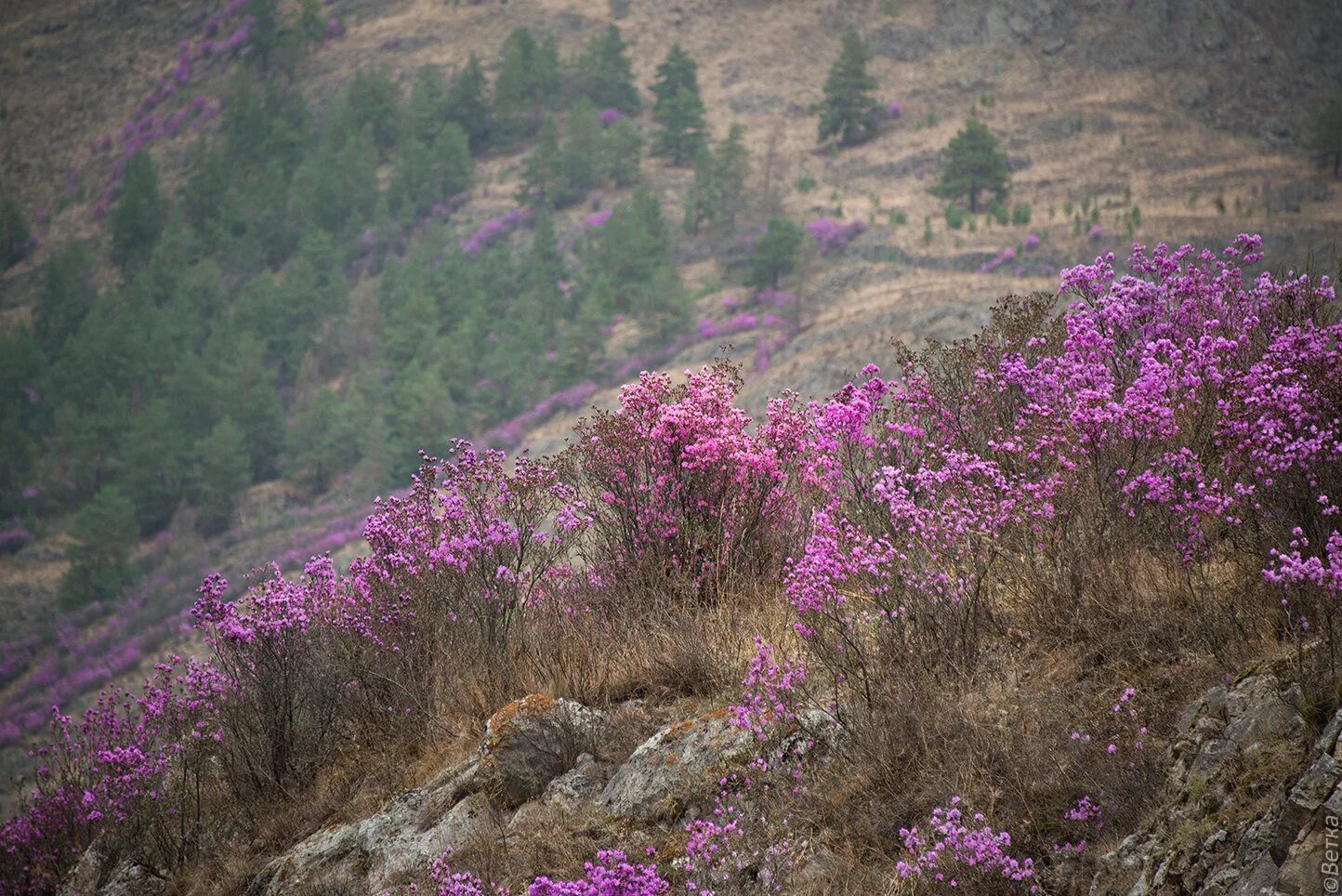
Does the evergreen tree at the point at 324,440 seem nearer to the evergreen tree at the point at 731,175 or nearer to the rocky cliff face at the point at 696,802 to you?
the evergreen tree at the point at 731,175

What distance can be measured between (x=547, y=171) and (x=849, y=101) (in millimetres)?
19159

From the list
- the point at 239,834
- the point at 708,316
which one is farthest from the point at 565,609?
the point at 708,316

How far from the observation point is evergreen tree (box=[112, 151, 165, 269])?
74.3 metres

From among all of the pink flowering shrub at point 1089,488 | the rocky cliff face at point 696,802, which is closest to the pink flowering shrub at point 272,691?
the rocky cliff face at point 696,802

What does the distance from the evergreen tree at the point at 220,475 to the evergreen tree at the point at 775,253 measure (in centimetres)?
2742

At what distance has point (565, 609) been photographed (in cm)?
799

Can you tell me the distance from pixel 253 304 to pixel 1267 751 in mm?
66939

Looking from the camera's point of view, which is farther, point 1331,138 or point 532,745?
point 1331,138

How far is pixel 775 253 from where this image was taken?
169 ft

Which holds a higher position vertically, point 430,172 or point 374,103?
point 374,103

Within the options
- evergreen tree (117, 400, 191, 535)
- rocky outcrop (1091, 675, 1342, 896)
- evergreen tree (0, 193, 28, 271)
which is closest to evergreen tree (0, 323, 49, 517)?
evergreen tree (117, 400, 191, 535)

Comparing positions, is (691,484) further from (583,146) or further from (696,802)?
(583,146)

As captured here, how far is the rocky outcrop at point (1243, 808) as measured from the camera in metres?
3.22

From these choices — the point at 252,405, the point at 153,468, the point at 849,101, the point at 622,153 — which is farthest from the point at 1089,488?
the point at 849,101
